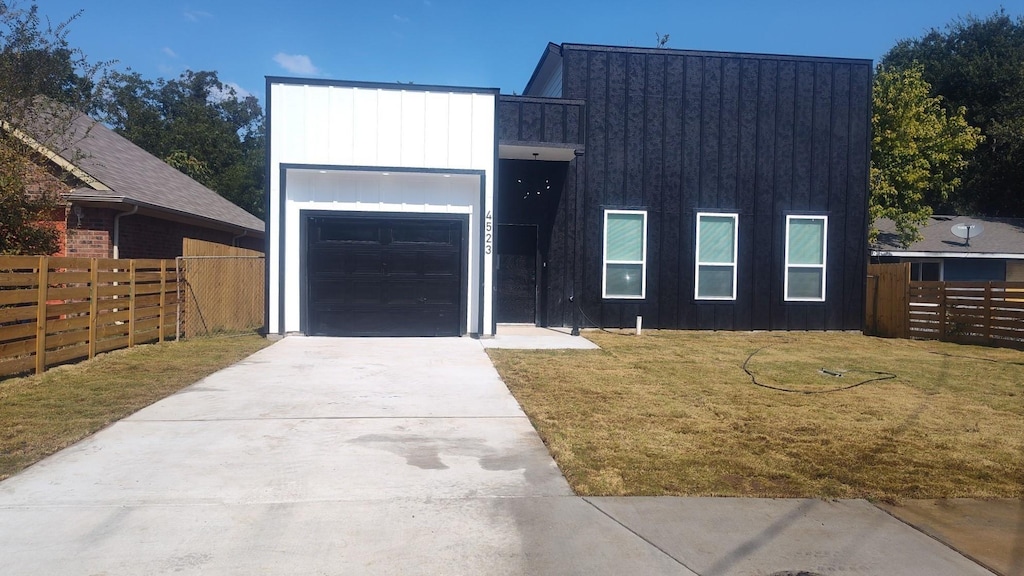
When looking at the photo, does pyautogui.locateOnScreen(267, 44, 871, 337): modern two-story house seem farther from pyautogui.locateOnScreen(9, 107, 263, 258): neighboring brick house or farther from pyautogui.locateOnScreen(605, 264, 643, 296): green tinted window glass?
pyautogui.locateOnScreen(9, 107, 263, 258): neighboring brick house

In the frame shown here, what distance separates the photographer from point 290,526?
14.7 ft

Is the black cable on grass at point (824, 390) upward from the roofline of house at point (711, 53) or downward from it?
downward

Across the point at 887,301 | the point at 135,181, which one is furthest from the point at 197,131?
the point at 887,301

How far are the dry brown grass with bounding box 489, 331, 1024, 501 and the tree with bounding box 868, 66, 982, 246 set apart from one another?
16639 millimetres

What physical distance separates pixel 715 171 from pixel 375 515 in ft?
44.1

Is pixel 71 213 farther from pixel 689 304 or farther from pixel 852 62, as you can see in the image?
pixel 852 62

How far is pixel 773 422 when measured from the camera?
744 cm

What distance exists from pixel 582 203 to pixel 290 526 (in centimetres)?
1224

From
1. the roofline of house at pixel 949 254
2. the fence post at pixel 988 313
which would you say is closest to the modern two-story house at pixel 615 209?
the fence post at pixel 988 313

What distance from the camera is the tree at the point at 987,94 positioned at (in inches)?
1391

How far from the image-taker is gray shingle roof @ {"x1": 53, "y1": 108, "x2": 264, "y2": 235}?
13.9m

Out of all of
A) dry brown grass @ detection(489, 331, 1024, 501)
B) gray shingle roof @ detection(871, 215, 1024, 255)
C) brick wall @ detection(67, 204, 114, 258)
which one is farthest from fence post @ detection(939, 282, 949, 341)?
brick wall @ detection(67, 204, 114, 258)

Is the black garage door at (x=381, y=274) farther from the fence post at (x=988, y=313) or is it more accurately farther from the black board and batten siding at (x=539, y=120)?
the fence post at (x=988, y=313)

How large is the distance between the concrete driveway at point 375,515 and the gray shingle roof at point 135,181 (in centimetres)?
844
